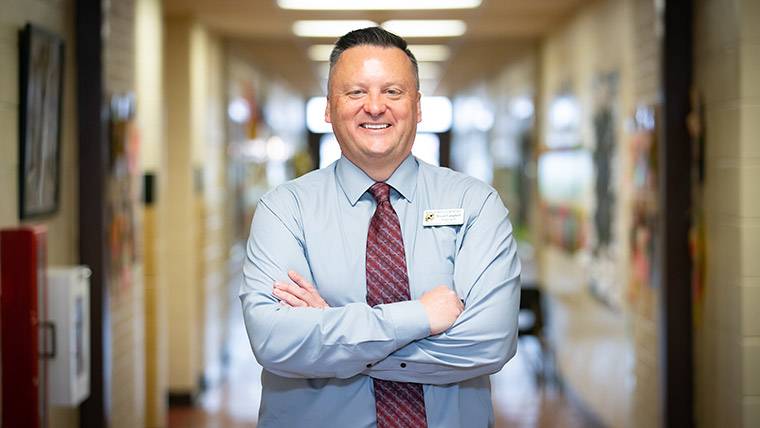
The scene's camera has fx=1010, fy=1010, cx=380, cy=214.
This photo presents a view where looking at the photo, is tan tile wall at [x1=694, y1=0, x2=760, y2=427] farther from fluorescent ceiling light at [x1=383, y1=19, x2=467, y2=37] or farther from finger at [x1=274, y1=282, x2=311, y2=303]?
fluorescent ceiling light at [x1=383, y1=19, x2=467, y2=37]

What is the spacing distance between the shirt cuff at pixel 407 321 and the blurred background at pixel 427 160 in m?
1.66

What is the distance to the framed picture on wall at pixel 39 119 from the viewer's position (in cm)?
375

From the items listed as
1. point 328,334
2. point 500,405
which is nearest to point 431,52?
point 500,405

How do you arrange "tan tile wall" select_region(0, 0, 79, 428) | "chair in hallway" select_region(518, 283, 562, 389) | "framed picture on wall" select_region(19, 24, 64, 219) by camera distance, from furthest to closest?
"chair in hallway" select_region(518, 283, 562, 389)
"framed picture on wall" select_region(19, 24, 64, 219)
"tan tile wall" select_region(0, 0, 79, 428)

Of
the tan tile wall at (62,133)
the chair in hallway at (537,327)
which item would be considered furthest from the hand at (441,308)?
the chair in hallway at (537,327)

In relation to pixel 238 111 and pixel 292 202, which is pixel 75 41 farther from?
pixel 238 111

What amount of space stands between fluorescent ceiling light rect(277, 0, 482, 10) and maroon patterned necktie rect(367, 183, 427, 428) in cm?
505

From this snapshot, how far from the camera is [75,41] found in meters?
4.70

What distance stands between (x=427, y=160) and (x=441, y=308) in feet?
10.1

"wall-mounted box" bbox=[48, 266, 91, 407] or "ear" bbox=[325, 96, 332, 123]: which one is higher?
"ear" bbox=[325, 96, 332, 123]

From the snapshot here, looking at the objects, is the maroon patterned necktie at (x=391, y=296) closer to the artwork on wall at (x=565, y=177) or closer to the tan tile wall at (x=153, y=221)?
the tan tile wall at (x=153, y=221)

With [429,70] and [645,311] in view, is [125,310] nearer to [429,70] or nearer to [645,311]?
[645,311]

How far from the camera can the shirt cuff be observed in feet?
6.93

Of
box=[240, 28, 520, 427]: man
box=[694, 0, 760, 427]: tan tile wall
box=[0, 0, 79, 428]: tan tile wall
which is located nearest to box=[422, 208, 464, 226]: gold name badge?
box=[240, 28, 520, 427]: man
